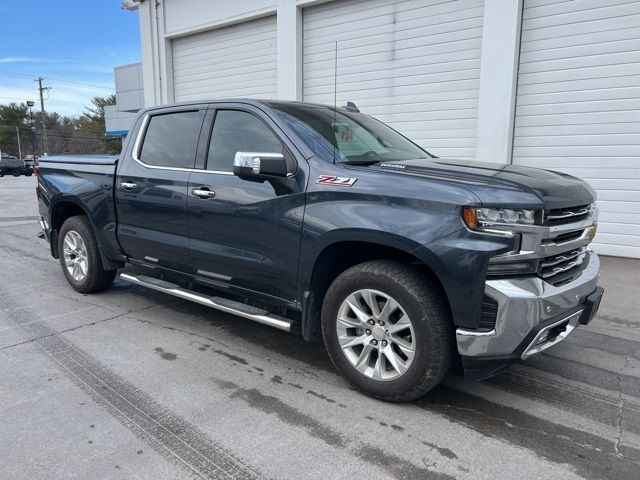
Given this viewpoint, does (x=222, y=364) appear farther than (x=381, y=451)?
Yes

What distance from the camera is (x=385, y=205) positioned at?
3014mm

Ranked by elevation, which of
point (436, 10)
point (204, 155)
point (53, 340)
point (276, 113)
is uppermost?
point (436, 10)

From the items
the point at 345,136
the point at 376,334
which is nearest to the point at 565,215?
the point at 376,334

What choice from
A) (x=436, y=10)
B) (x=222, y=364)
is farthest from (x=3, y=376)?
(x=436, y=10)

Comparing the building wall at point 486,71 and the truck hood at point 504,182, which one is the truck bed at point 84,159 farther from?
the building wall at point 486,71

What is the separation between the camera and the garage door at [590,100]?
709cm

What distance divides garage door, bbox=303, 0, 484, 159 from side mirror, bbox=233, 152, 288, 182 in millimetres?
5894

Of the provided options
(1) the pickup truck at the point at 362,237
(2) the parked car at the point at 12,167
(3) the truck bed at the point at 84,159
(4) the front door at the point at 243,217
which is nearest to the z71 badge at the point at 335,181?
(1) the pickup truck at the point at 362,237

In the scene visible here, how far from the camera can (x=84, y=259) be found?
17.8 feet

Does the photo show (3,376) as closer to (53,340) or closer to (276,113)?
(53,340)

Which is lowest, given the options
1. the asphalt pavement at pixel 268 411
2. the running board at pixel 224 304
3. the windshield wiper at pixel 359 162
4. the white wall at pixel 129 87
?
the asphalt pavement at pixel 268 411

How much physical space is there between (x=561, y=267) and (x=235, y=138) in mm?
2550

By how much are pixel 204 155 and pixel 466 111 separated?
5726mm

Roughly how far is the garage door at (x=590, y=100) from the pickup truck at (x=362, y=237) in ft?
14.1
